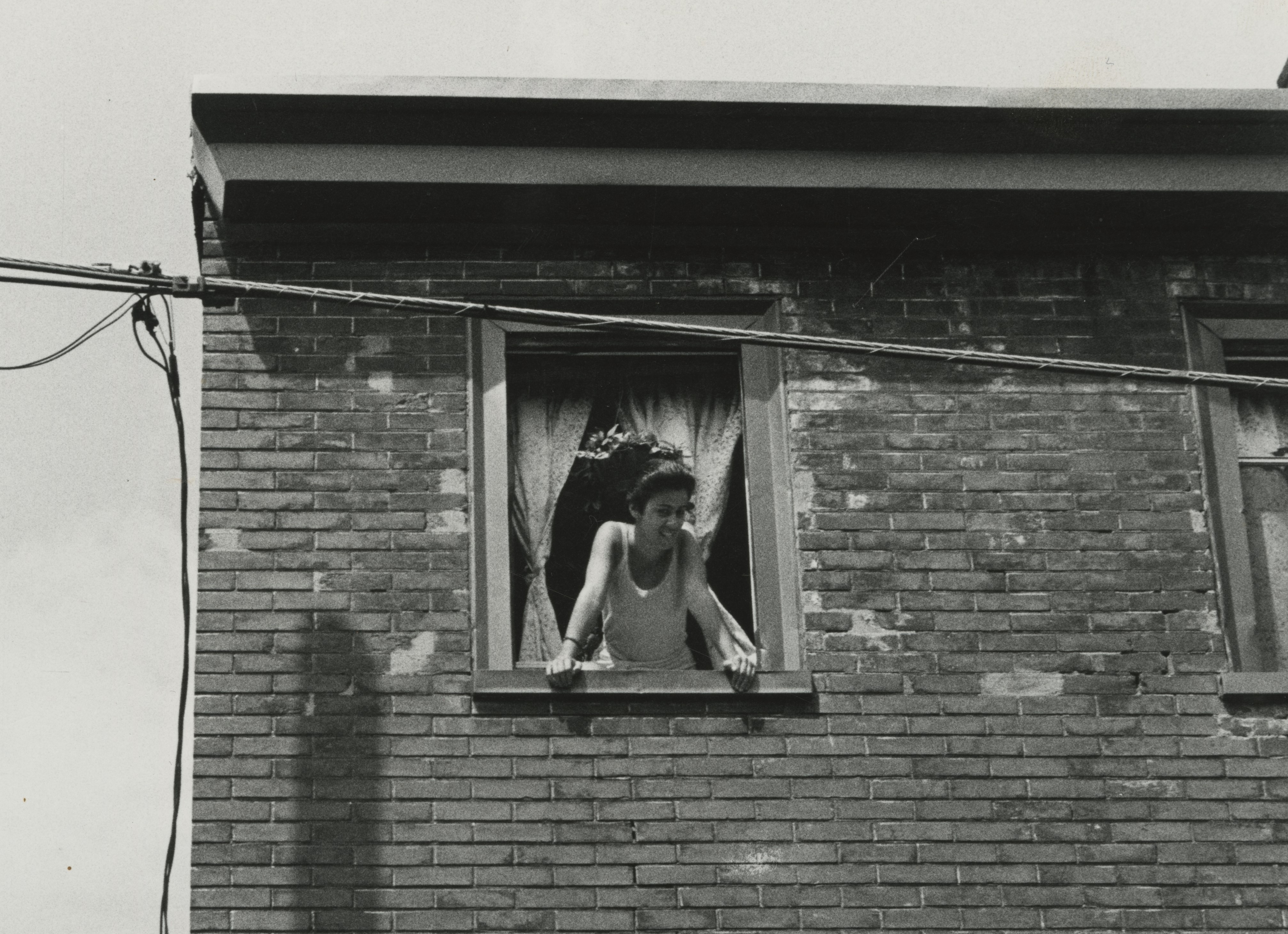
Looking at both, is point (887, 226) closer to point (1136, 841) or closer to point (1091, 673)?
point (1091, 673)

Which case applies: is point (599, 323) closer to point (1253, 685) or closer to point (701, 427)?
point (701, 427)

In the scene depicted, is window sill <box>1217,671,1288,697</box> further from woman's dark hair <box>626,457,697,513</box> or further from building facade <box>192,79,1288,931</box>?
woman's dark hair <box>626,457,697,513</box>

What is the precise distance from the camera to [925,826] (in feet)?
25.0

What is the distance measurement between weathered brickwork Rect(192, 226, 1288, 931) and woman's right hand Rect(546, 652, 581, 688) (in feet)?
0.24

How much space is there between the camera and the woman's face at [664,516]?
27.1 feet

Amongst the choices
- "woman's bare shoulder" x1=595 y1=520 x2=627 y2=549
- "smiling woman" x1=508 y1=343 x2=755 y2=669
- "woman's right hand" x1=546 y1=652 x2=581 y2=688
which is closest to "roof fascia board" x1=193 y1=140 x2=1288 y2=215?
"smiling woman" x1=508 y1=343 x2=755 y2=669

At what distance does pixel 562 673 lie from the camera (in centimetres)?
771

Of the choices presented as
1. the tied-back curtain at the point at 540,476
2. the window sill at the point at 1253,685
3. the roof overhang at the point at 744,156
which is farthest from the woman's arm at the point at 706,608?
the window sill at the point at 1253,685

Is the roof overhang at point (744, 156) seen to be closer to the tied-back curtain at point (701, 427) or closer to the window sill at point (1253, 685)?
the tied-back curtain at point (701, 427)

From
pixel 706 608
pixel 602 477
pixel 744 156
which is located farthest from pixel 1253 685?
pixel 744 156

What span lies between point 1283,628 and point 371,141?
4.53 m

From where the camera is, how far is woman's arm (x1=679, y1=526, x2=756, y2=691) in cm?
805

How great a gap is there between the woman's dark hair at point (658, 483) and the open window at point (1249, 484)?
2294 mm

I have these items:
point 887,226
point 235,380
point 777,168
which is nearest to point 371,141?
point 235,380
